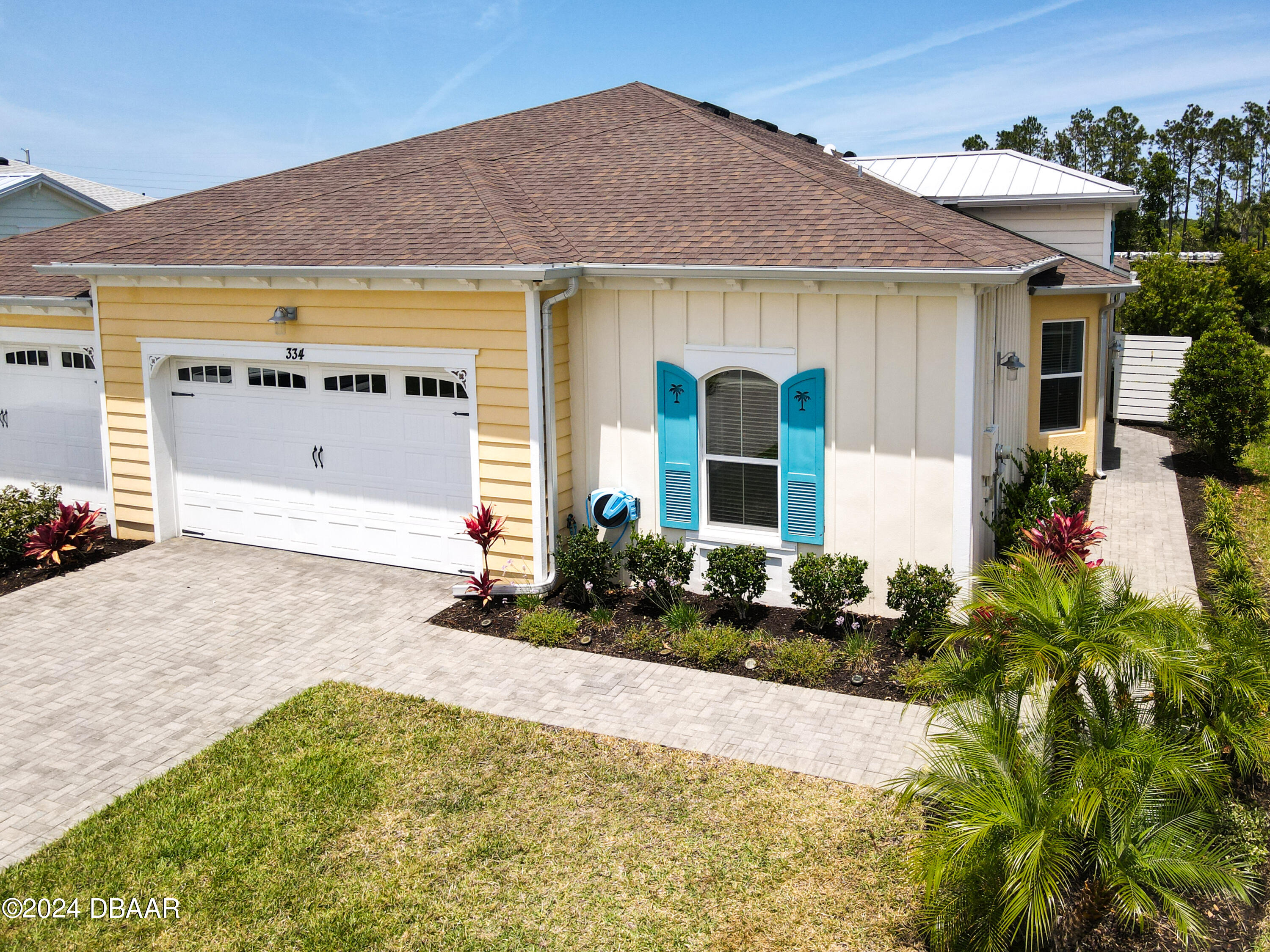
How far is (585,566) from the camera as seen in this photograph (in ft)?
33.2

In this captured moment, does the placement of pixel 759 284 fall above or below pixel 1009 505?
above

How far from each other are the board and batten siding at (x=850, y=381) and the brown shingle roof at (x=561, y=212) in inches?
20.6

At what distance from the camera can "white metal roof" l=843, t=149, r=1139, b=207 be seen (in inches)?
590

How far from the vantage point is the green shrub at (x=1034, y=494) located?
35.9 ft

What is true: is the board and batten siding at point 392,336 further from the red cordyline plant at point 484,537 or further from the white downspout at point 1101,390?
the white downspout at point 1101,390

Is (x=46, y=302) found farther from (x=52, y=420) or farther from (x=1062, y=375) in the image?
(x=1062, y=375)

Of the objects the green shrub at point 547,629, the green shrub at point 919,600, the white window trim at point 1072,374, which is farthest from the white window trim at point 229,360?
the white window trim at point 1072,374

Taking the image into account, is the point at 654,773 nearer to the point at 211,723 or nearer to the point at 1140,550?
the point at 211,723

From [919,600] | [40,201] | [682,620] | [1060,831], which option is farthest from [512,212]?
[40,201]

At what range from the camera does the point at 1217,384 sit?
51.6ft

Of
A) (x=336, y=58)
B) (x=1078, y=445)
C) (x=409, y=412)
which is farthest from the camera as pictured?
(x=336, y=58)

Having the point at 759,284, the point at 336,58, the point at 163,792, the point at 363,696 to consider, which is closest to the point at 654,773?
the point at 363,696

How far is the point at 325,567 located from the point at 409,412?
7.05 feet

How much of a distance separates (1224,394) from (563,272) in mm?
11419
